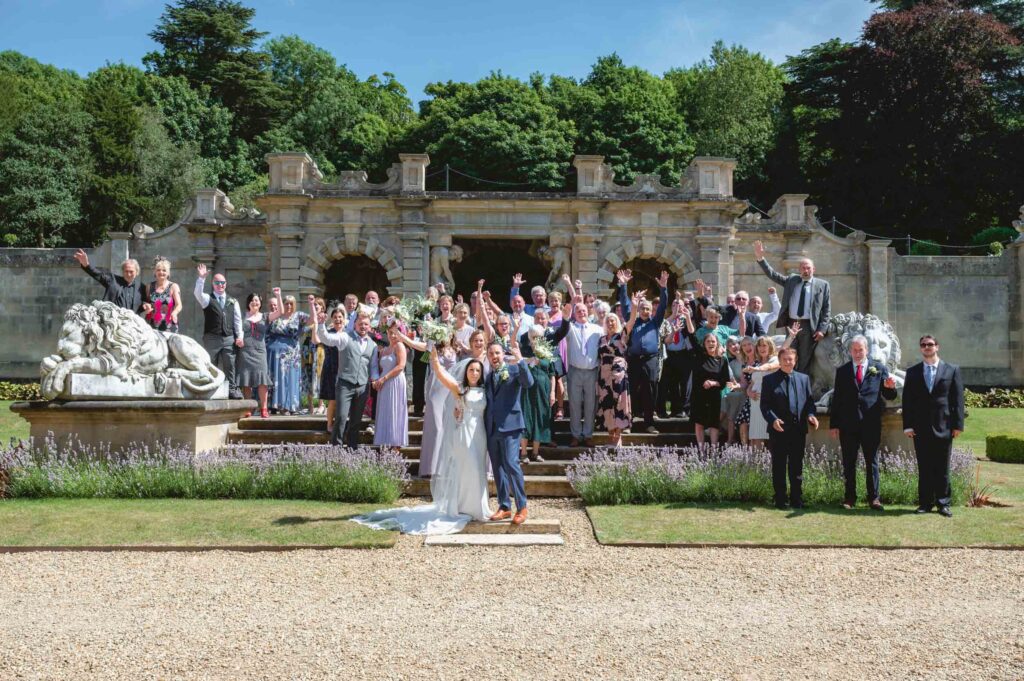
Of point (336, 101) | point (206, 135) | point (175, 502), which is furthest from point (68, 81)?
point (175, 502)

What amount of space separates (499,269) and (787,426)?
19.9 meters

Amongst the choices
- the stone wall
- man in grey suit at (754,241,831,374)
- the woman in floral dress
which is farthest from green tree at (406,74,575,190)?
man in grey suit at (754,241,831,374)

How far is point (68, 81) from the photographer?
4778cm

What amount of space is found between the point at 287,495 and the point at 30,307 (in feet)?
61.5

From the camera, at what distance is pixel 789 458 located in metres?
8.77

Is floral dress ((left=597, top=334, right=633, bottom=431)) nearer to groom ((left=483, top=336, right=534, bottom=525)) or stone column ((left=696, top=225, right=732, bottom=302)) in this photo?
groom ((left=483, top=336, right=534, bottom=525))

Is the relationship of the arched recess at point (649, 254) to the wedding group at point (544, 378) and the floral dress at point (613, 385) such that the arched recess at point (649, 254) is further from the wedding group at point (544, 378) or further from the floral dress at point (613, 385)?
the floral dress at point (613, 385)

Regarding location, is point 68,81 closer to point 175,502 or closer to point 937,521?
point 175,502

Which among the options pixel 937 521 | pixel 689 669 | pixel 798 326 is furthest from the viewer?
pixel 798 326

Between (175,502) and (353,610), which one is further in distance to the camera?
(175,502)

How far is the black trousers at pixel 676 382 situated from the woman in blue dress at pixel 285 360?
539 centimetres

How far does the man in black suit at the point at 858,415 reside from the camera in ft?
28.8

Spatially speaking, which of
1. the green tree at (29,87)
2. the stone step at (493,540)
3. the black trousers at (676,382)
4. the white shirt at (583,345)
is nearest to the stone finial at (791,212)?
the black trousers at (676,382)

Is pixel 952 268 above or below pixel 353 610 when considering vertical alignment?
above
